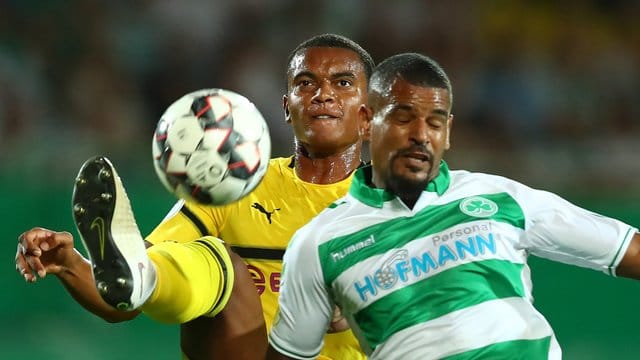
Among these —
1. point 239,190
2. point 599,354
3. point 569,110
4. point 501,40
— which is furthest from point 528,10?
point 239,190

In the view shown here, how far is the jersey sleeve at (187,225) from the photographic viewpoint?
165 inches

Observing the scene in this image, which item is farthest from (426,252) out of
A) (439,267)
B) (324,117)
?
(324,117)

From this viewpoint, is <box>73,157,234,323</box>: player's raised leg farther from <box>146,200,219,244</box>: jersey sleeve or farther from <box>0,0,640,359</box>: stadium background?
<box>0,0,640,359</box>: stadium background

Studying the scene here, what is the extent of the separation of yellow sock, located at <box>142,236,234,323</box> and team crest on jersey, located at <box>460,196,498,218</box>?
0.87m

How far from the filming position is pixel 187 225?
4.21 metres

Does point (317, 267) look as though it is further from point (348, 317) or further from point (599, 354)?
point (599, 354)

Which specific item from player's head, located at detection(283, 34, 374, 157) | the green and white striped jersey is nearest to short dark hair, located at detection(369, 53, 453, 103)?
the green and white striped jersey

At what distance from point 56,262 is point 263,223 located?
2.86ft

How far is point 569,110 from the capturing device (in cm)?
746

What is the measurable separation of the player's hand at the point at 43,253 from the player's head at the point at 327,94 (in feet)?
3.33

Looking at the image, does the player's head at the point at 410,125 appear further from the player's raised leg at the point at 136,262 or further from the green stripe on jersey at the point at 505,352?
the player's raised leg at the point at 136,262

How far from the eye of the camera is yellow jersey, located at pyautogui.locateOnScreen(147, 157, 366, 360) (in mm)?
4230

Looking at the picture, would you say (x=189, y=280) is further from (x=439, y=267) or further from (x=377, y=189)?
(x=439, y=267)

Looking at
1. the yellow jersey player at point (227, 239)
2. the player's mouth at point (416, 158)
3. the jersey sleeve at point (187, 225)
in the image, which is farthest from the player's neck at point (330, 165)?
the player's mouth at point (416, 158)
